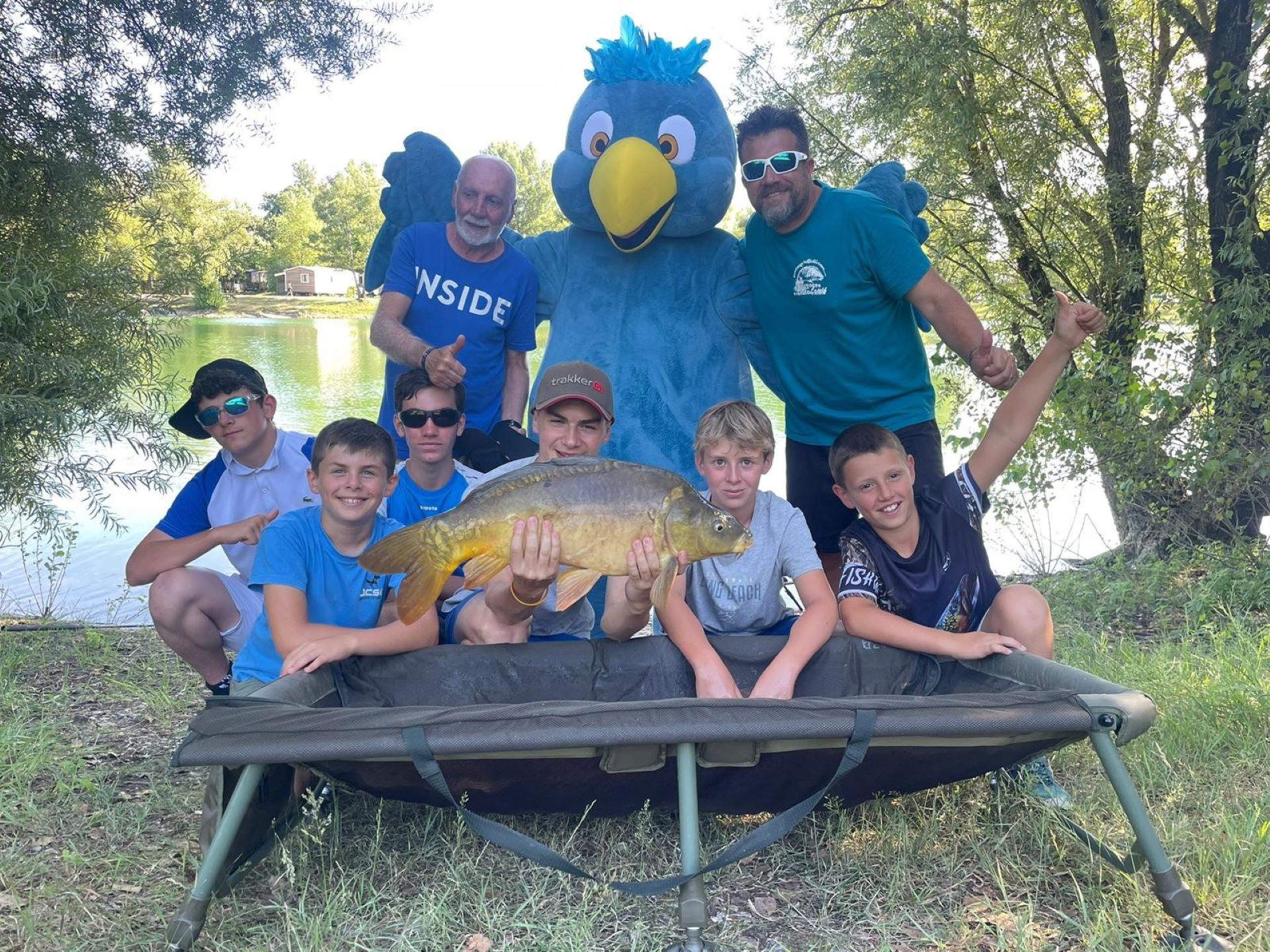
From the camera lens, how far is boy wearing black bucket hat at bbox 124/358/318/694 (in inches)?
124

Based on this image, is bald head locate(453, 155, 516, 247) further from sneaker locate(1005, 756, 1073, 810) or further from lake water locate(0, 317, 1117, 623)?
sneaker locate(1005, 756, 1073, 810)

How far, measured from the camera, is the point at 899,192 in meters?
3.92

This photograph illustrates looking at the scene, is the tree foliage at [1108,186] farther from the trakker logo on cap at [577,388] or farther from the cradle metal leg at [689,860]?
the cradle metal leg at [689,860]

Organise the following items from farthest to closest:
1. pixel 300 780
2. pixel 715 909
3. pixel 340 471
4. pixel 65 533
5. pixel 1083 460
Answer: pixel 1083 460 < pixel 65 533 < pixel 340 471 < pixel 300 780 < pixel 715 909

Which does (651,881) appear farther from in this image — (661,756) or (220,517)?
(220,517)

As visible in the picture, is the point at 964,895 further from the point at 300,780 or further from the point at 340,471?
the point at 340,471

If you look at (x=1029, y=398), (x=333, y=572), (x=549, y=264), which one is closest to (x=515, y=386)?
(x=549, y=264)

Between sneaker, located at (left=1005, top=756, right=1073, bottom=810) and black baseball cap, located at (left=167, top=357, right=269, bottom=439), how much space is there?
2582mm

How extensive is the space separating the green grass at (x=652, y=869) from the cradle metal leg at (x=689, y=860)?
5.0 inches

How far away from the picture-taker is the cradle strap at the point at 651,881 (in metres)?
2.03

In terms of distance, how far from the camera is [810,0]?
6.41 m

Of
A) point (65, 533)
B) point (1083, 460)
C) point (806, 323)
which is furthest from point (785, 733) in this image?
point (1083, 460)

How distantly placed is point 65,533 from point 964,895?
403cm

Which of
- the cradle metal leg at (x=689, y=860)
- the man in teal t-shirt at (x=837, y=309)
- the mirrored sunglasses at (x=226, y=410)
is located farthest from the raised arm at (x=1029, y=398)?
the mirrored sunglasses at (x=226, y=410)
